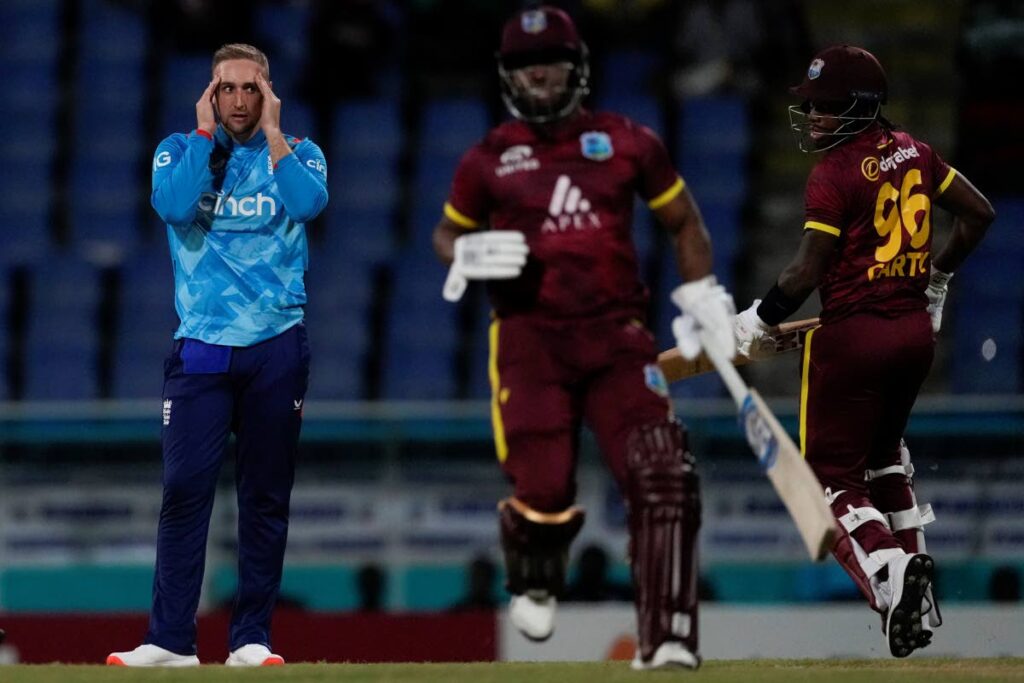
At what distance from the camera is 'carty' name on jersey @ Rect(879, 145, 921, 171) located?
7902 mm

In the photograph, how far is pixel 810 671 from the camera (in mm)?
7184

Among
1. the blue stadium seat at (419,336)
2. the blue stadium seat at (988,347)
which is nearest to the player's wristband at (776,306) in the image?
the blue stadium seat at (988,347)

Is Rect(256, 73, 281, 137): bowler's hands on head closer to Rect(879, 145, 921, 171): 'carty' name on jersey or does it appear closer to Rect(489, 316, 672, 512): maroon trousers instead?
Rect(489, 316, 672, 512): maroon trousers

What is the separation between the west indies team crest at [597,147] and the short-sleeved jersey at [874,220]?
1376 mm

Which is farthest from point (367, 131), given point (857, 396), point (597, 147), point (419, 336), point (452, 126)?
point (597, 147)

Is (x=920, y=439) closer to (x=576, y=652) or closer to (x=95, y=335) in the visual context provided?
(x=576, y=652)

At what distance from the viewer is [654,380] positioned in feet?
22.0

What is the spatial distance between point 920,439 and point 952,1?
20.5ft

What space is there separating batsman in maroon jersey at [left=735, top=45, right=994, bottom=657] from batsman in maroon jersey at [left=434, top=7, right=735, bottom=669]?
46.7 inches

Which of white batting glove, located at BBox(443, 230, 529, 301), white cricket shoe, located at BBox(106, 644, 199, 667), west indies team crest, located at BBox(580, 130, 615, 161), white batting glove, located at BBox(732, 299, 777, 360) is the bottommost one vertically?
white cricket shoe, located at BBox(106, 644, 199, 667)

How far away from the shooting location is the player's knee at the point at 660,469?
6.52 m

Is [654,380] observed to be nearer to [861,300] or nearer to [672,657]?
[672,657]

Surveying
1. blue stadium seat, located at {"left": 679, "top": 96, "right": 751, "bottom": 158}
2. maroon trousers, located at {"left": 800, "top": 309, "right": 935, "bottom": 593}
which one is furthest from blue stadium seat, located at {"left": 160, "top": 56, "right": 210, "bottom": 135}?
maroon trousers, located at {"left": 800, "top": 309, "right": 935, "bottom": 593}

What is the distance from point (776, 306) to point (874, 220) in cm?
47
